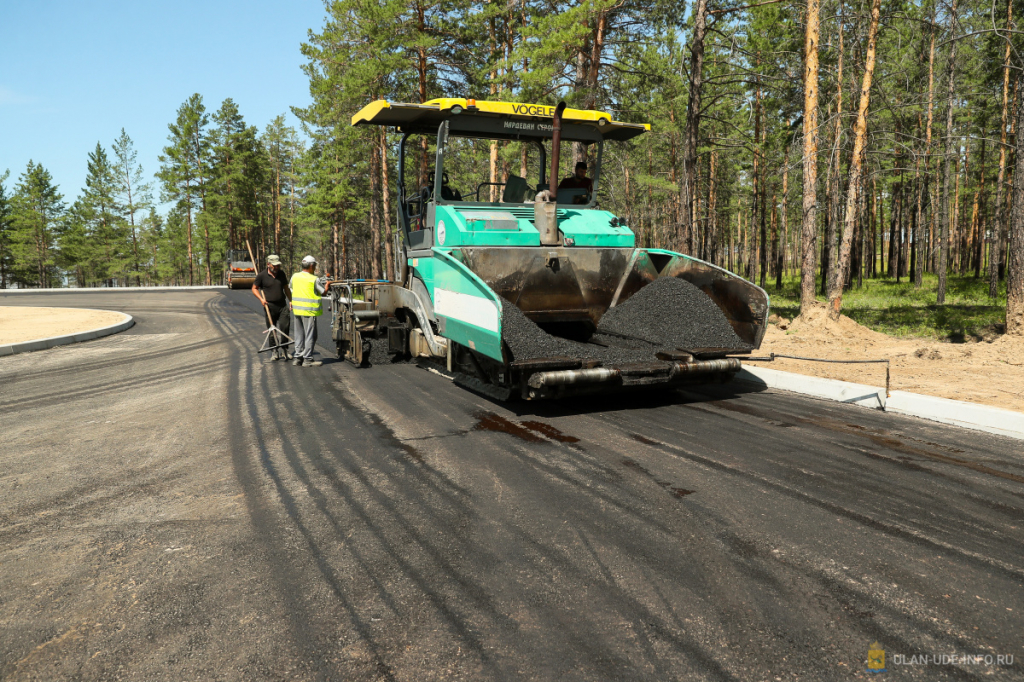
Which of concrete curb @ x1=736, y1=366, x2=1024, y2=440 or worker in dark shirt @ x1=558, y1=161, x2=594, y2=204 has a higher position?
worker in dark shirt @ x1=558, y1=161, x2=594, y2=204

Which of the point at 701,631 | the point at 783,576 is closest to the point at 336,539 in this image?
the point at 701,631

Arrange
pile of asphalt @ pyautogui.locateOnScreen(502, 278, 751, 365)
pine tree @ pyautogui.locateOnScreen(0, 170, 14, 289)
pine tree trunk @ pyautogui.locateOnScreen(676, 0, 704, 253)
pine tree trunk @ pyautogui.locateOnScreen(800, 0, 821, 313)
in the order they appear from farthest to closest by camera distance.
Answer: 1. pine tree @ pyautogui.locateOnScreen(0, 170, 14, 289)
2. pine tree trunk @ pyautogui.locateOnScreen(676, 0, 704, 253)
3. pine tree trunk @ pyautogui.locateOnScreen(800, 0, 821, 313)
4. pile of asphalt @ pyautogui.locateOnScreen(502, 278, 751, 365)

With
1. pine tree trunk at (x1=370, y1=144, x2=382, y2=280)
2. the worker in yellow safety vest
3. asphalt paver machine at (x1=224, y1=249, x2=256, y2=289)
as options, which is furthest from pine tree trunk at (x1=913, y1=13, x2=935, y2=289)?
asphalt paver machine at (x1=224, y1=249, x2=256, y2=289)

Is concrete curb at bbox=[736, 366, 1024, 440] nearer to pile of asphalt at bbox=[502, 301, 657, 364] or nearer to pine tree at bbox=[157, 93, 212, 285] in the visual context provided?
pile of asphalt at bbox=[502, 301, 657, 364]

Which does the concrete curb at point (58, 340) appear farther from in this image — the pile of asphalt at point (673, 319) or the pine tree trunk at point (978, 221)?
the pine tree trunk at point (978, 221)

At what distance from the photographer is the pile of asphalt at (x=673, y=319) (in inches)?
274

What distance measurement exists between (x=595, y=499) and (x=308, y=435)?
9.70 feet

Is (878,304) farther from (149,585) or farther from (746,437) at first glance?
(149,585)

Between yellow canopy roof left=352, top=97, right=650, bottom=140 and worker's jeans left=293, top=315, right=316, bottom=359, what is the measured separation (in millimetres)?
3281

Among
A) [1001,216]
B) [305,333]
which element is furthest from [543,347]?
[1001,216]

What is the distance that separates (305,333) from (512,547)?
7.25 metres

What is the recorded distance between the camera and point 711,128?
1330 inches

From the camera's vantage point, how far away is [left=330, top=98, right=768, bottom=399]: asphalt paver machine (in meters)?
5.97

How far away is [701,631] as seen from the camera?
2584mm
